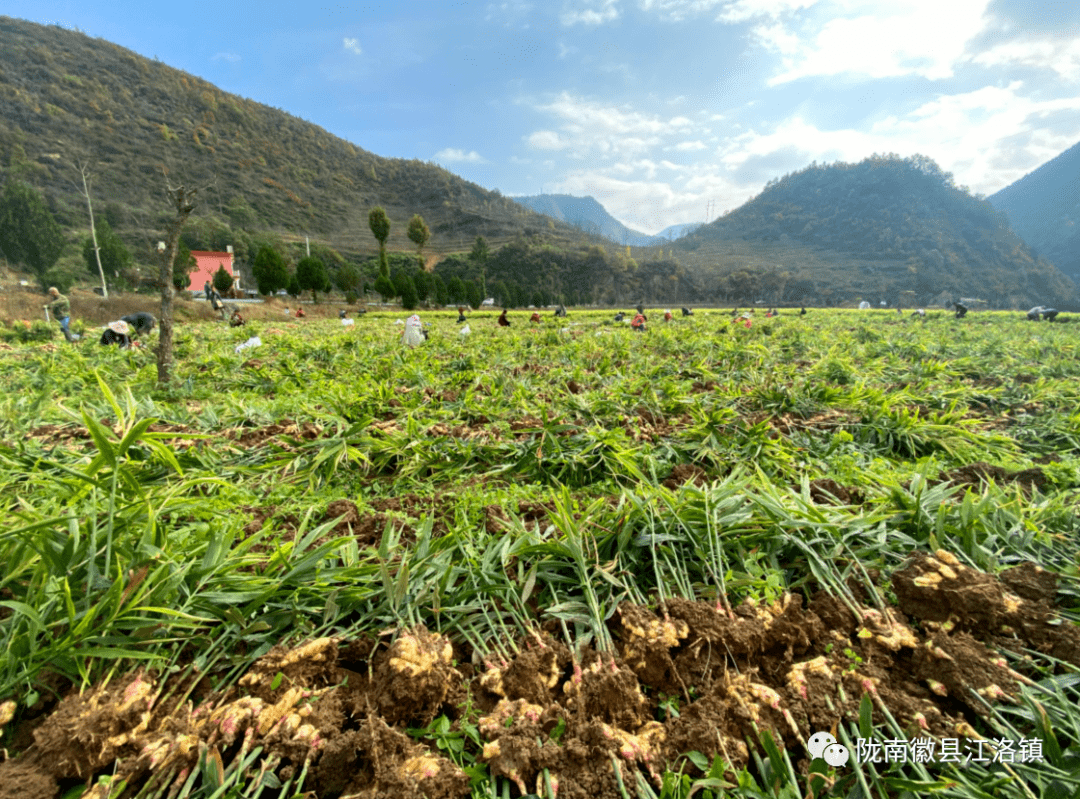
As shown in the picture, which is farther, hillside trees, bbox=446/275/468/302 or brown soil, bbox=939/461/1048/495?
hillside trees, bbox=446/275/468/302

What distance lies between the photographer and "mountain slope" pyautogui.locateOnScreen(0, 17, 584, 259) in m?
72.0

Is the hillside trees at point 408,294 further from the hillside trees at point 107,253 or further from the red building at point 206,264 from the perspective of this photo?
the hillside trees at point 107,253

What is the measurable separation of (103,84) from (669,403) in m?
148

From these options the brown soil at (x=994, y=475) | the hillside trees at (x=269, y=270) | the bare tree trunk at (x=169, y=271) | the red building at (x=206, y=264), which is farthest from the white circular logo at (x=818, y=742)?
the red building at (x=206, y=264)

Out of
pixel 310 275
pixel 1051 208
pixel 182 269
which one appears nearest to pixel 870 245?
pixel 1051 208

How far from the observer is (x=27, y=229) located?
3416 centimetres

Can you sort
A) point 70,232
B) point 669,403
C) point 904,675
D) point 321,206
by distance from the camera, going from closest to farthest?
1. point 904,675
2. point 669,403
3. point 70,232
4. point 321,206

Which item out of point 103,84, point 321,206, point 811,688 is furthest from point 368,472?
point 103,84

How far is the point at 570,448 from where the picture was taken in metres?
3.21

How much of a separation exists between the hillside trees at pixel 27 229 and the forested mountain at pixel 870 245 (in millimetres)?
84323

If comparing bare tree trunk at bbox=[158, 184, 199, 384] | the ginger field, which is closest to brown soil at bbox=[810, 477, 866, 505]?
the ginger field

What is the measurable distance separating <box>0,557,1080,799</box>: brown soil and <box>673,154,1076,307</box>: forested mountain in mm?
87070

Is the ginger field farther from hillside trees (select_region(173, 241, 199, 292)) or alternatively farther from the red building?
the red building

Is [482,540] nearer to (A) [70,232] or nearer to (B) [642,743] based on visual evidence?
(B) [642,743]
